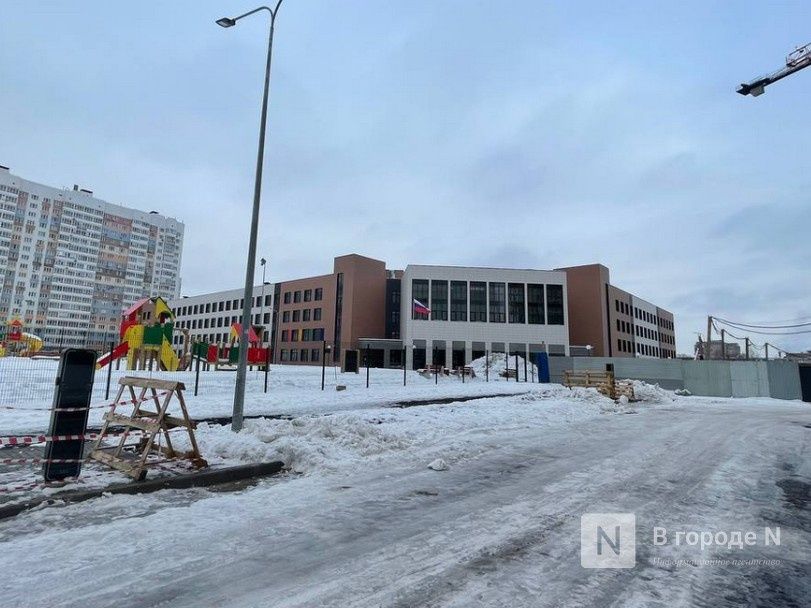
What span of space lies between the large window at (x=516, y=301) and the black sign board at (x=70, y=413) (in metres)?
67.6

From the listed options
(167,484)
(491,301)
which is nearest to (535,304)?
(491,301)

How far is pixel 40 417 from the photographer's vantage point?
12125 millimetres

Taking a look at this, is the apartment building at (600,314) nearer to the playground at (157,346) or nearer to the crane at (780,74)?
the crane at (780,74)

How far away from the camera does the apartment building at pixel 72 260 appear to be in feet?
371

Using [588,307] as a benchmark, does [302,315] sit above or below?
below

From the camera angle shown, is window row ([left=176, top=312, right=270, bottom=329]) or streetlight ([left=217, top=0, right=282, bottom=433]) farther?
window row ([left=176, top=312, right=270, bottom=329])

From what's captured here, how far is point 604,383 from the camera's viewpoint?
2541 cm

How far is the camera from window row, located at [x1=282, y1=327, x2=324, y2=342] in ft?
257

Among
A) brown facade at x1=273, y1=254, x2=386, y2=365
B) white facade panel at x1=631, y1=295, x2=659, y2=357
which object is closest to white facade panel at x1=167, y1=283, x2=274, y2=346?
brown facade at x1=273, y1=254, x2=386, y2=365

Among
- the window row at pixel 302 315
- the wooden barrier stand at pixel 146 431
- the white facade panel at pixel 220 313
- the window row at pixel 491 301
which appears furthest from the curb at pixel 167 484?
the white facade panel at pixel 220 313

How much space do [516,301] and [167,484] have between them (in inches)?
2710

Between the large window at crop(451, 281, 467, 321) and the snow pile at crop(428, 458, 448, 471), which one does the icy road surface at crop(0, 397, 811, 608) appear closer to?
the snow pile at crop(428, 458, 448, 471)

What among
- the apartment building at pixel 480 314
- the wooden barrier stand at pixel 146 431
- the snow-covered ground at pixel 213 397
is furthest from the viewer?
the apartment building at pixel 480 314

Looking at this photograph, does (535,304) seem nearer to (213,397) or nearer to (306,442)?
(213,397)
